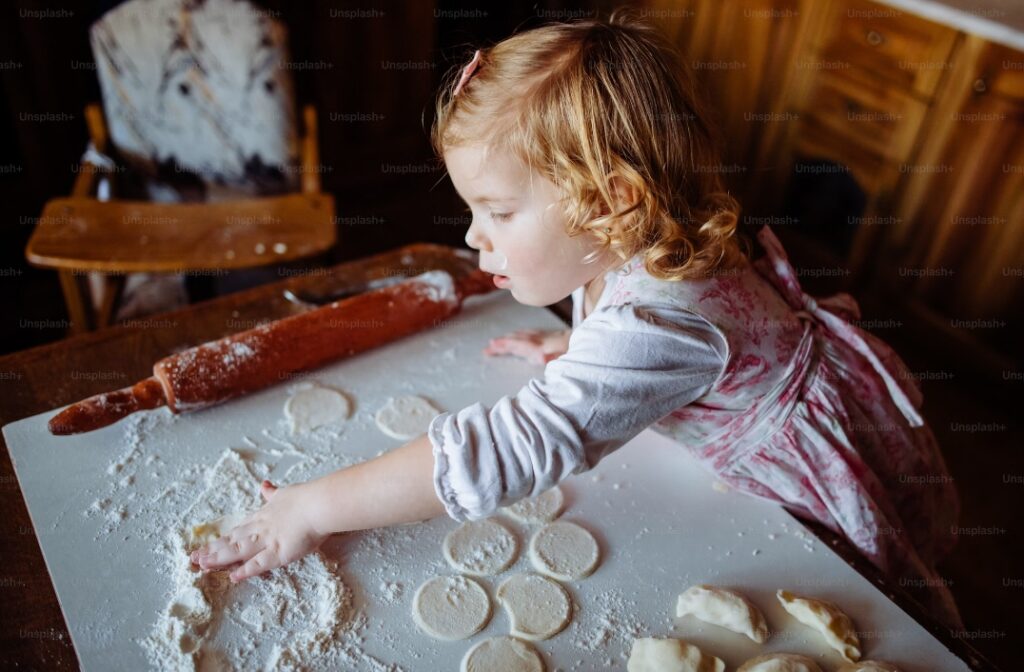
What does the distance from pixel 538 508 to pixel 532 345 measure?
0.95 ft

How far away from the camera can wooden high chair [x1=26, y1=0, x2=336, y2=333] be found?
1707 millimetres

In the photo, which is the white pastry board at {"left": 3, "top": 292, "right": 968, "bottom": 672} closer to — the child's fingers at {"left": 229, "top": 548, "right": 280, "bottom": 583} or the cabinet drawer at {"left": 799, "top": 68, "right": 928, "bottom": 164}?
the child's fingers at {"left": 229, "top": 548, "right": 280, "bottom": 583}

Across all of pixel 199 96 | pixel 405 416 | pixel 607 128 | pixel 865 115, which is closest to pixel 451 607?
pixel 405 416

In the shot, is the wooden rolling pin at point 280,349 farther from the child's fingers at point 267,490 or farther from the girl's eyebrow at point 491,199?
the girl's eyebrow at point 491,199

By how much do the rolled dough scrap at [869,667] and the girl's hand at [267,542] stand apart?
0.54 meters

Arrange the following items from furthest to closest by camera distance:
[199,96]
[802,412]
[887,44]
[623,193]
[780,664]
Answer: [887,44]
[199,96]
[802,412]
[623,193]
[780,664]

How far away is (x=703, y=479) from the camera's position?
0.97m

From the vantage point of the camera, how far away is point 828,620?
30.1 inches

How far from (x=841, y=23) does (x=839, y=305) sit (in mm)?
1686

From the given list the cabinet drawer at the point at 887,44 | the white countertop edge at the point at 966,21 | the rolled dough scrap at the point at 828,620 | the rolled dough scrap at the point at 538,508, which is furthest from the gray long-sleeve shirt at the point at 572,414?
the cabinet drawer at the point at 887,44

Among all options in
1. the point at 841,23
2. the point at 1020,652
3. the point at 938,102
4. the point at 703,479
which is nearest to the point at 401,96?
the point at 841,23

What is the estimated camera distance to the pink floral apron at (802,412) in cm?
89

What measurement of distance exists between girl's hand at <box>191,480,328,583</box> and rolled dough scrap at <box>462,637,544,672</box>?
0.20 meters

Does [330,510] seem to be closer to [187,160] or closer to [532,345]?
[532,345]
